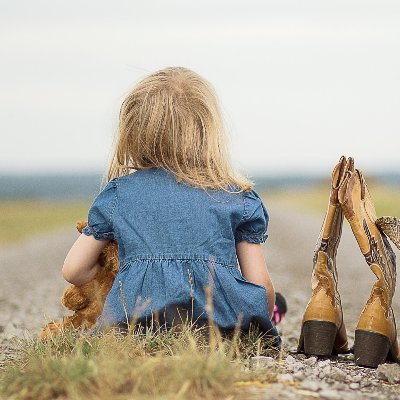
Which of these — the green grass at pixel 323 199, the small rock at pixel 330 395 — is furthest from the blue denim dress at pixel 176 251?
the green grass at pixel 323 199

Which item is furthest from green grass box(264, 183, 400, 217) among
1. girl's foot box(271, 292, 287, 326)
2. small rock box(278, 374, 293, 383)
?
small rock box(278, 374, 293, 383)

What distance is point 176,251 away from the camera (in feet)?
16.2

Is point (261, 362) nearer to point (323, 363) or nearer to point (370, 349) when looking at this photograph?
point (323, 363)

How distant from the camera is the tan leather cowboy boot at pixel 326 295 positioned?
5.11m

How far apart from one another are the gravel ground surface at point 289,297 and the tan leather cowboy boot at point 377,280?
0.48ft

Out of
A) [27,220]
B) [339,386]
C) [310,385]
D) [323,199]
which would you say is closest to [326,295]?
[339,386]

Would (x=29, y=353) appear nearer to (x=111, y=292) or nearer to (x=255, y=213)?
(x=111, y=292)

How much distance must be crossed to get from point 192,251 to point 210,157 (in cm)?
56

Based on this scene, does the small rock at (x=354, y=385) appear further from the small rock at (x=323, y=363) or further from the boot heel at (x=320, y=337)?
the boot heel at (x=320, y=337)

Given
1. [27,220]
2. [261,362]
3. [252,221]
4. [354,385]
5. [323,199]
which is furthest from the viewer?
[323,199]

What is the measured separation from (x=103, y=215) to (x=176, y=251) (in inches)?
18.6

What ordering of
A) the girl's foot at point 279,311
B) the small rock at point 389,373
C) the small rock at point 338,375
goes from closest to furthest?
the small rock at point 338,375 < the small rock at point 389,373 < the girl's foot at point 279,311

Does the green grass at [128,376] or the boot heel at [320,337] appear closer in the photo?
the green grass at [128,376]

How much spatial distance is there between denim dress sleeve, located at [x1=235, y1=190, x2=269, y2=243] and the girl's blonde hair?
8cm
